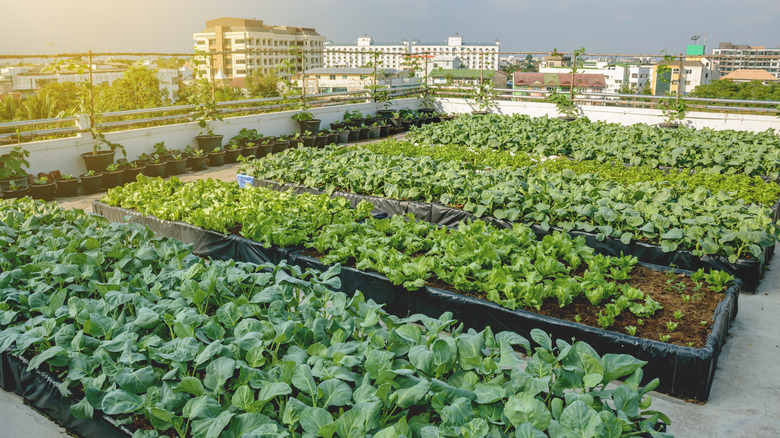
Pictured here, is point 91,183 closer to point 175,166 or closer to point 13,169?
point 13,169

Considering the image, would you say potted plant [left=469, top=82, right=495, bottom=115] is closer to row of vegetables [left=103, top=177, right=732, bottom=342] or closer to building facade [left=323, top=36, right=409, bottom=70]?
building facade [left=323, top=36, right=409, bottom=70]

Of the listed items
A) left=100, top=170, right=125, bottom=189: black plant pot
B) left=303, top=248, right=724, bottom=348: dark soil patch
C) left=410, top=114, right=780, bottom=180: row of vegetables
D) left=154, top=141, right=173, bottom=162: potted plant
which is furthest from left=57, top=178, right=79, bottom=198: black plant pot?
left=303, top=248, right=724, bottom=348: dark soil patch

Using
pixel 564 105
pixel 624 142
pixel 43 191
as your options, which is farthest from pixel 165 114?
pixel 564 105

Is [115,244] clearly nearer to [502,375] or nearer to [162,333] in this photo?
[162,333]

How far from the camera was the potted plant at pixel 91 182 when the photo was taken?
8.35 m

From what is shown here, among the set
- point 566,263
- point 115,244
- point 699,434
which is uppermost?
point 115,244

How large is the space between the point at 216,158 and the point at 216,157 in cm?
2

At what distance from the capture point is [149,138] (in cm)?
999

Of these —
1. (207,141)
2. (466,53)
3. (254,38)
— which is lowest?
(207,141)

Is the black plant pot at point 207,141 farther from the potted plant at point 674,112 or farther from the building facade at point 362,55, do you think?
the potted plant at point 674,112

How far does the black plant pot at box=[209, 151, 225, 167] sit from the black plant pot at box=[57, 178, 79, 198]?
252cm

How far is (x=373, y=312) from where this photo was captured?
2.76m

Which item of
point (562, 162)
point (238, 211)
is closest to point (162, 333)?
point (238, 211)

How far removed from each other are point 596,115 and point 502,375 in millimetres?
12648
